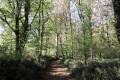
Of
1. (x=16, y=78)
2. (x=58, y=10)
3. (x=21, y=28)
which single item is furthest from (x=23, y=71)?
(x=58, y=10)

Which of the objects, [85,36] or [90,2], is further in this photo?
[90,2]

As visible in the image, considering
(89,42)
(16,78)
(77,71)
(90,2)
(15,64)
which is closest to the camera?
(16,78)

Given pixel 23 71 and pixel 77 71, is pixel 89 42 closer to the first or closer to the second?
pixel 77 71

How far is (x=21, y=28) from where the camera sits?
7.83 meters

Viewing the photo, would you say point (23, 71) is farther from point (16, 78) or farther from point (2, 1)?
point (2, 1)

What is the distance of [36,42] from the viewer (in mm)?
8133

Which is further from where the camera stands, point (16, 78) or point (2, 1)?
point (2, 1)

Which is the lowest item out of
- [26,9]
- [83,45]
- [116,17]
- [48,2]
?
[83,45]

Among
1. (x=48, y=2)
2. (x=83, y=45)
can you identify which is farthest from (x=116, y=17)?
(x=48, y=2)

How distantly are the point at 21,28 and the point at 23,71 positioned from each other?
428cm

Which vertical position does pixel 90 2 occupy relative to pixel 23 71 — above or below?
above

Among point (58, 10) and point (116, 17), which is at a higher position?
point (58, 10)

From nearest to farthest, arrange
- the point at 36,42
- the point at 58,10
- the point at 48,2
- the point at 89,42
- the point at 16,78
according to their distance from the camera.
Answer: the point at 16,78, the point at 89,42, the point at 36,42, the point at 48,2, the point at 58,10

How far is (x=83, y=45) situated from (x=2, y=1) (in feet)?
28.4
